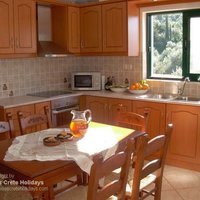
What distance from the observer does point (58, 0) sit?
14.6ft

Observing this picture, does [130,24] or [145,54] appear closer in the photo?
[130,24]

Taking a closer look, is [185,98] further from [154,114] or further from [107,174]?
[107,174]

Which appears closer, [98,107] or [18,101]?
[18,101]

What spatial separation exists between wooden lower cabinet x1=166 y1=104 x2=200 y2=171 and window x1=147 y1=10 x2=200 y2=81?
67 centimetres

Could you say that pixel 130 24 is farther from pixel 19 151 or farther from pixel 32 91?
pixel 19 151

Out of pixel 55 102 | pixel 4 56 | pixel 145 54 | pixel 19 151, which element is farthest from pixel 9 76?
pixel 19 151

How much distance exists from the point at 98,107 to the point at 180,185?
1.57 metres

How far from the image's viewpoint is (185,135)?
362 cm

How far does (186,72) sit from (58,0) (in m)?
Result: 2.04

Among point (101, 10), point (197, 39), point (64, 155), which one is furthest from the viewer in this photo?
point (101, 10)

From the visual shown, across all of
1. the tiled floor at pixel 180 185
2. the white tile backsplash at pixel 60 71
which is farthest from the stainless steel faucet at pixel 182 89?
the tiled floor at pixel 180 185

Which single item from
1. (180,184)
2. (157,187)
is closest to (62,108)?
(180,184)

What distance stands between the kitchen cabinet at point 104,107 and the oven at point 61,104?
0.21 metres

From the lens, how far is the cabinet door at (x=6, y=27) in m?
3.66
